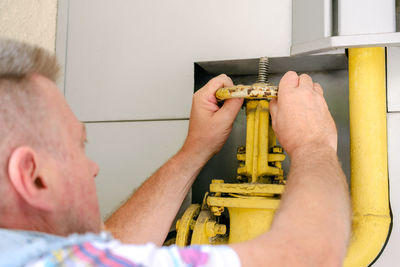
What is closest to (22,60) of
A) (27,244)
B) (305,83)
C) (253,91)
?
(27,244)

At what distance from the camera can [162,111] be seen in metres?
1.06

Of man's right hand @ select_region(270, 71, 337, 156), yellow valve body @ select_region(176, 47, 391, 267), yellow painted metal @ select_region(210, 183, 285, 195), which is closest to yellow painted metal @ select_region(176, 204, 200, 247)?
yellow valve body @ select_region(176, 47, 391, 267)

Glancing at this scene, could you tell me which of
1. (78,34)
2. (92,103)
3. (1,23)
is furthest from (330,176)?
(1,23)

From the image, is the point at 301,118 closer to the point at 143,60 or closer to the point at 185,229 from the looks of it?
the point at 185,229

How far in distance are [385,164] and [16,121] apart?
71cm

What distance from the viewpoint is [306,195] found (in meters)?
0.60

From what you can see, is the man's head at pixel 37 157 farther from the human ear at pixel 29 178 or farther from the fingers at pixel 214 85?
the fingers at pixel 214 85

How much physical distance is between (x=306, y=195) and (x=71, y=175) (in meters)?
0.34

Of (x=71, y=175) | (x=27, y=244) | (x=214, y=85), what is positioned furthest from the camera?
(x=214, y=85)

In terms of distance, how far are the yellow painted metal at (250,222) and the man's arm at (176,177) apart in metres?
0.17

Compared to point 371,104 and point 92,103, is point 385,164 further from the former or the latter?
point 92,103

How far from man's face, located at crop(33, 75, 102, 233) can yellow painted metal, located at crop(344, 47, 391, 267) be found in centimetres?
53

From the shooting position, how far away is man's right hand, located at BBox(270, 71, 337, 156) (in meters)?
0.76

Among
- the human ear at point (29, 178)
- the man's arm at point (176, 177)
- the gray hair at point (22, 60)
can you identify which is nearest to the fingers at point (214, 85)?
the man's arm at point (176, 177)
